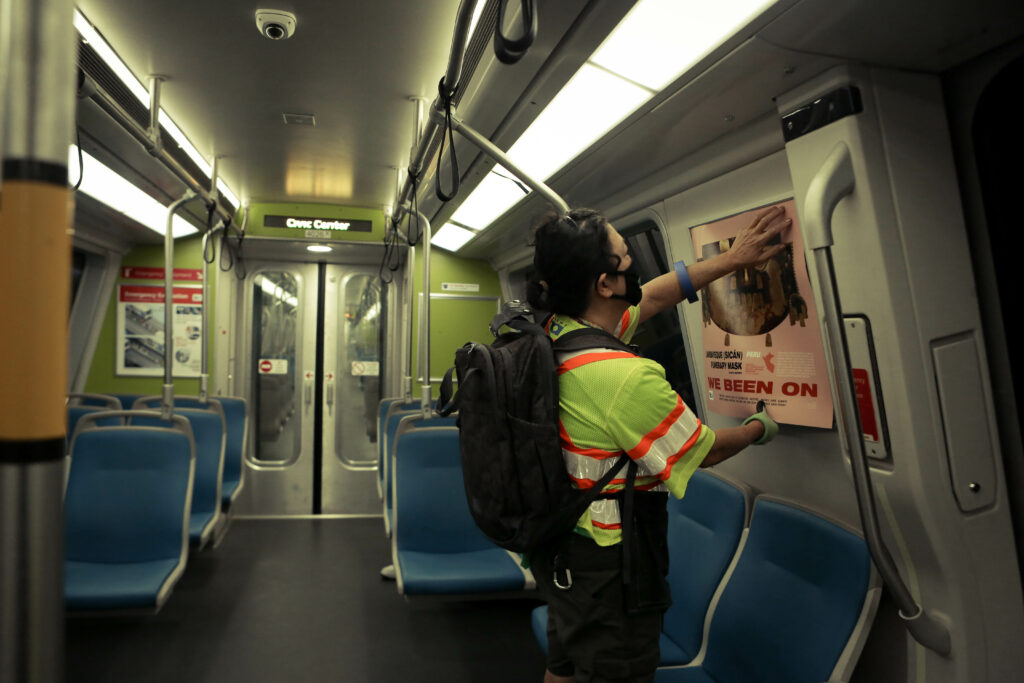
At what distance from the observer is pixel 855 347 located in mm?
1603

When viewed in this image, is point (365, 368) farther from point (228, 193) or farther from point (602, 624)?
point (602, 624)

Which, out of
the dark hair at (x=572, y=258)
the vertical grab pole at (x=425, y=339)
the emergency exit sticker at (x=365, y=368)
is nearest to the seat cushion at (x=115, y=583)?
the vertical grab pole at (x=425, y=339)

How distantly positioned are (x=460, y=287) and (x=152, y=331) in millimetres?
2913

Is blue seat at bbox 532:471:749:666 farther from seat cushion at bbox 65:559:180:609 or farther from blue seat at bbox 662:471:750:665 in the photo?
seat cushion at bbox 65:559:180:609

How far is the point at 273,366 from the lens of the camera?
6.13 meters

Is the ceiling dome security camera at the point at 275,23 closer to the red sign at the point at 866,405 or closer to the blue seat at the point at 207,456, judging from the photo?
the red sign at the point at 866,405

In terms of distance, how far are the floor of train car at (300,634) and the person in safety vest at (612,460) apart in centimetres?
177

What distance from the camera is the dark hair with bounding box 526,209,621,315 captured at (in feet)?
5.01

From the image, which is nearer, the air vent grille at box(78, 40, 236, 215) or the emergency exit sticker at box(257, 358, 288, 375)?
the air vent grille at box(78, 40, 236, 215)

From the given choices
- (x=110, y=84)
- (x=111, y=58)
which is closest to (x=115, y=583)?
(x=110, y=84)

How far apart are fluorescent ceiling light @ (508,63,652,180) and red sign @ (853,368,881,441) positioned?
1.11 meters

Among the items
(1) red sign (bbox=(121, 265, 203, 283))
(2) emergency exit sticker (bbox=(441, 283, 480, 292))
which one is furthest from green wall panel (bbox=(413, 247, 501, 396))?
(1) red sign (bbox=(121, 265, 203, 283))

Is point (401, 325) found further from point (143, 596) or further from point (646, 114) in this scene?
point (646, 114)

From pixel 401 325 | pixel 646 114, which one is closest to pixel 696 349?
pixel 646 114
